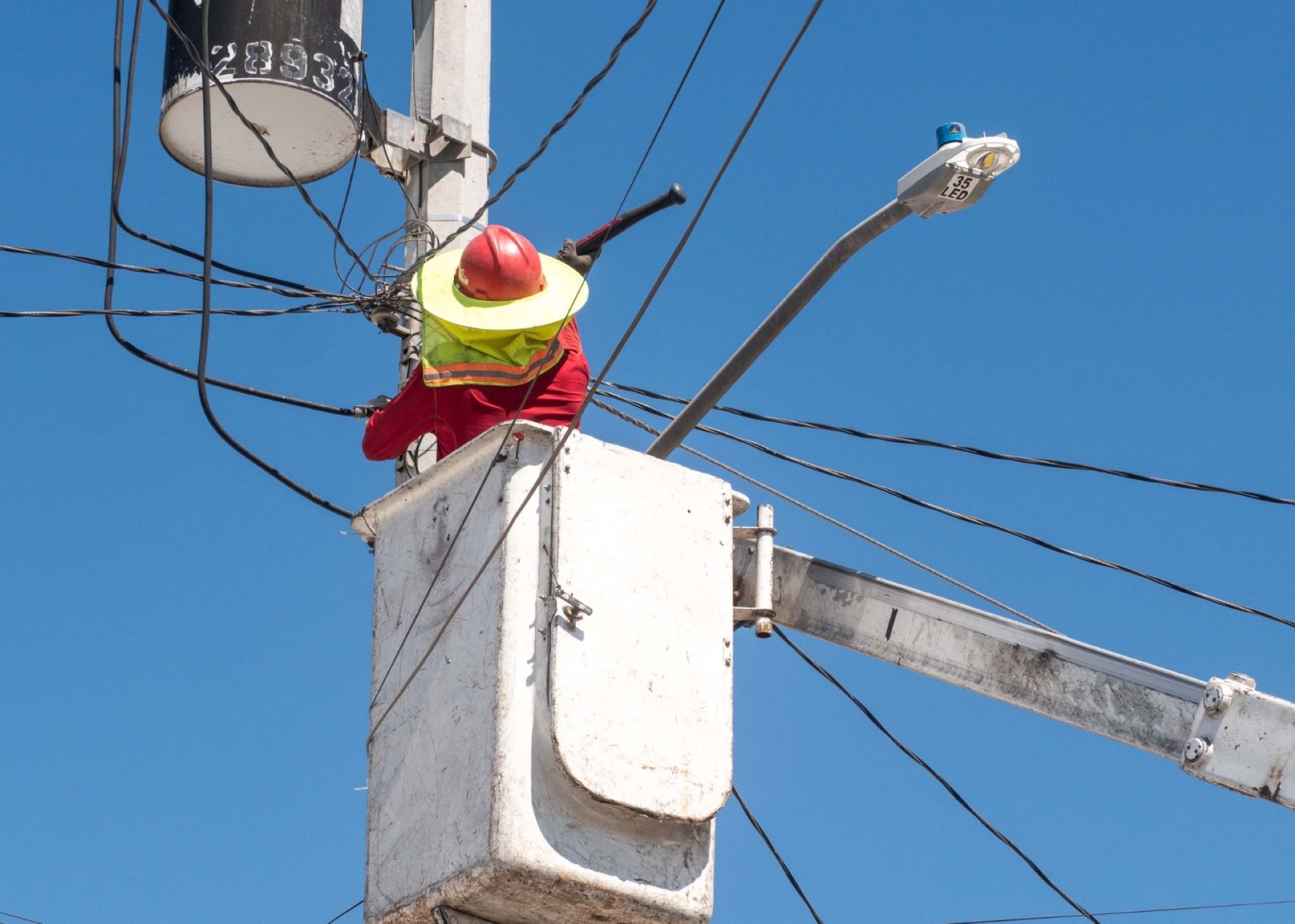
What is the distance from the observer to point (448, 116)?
7.86 m

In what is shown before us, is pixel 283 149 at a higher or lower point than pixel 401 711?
higher

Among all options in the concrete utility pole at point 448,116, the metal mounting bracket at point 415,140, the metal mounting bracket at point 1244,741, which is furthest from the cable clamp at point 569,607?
the metal mounting bracket at point 415,140

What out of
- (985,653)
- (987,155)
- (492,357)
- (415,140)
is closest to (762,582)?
(985,653)

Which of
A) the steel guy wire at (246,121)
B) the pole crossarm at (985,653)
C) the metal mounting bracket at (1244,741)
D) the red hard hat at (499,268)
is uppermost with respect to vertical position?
the steel guy wire at (246,121)

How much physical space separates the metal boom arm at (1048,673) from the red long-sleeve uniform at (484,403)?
68 centimetres

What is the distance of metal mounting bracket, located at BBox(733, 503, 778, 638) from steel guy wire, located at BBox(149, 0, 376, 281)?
2.44 m

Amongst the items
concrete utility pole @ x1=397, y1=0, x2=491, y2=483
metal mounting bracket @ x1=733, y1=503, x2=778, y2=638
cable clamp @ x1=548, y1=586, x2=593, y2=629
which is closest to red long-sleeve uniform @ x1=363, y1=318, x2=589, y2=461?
metal mounting bracket @ x1=733, y1=503, x2=778, y2=638

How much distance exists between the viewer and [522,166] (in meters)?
7.28

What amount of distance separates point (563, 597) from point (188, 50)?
10.3 feet

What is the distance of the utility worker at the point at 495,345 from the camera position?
19.7 ft

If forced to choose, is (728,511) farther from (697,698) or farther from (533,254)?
(533,254)

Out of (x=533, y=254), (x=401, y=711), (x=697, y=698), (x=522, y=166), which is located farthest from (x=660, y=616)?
(x=522, y=166)

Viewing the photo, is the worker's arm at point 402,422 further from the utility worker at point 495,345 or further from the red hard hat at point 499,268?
the red hard hat at point 499,268

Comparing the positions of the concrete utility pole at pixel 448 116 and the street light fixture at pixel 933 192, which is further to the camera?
the concrete utility pole at pixel 448 116
